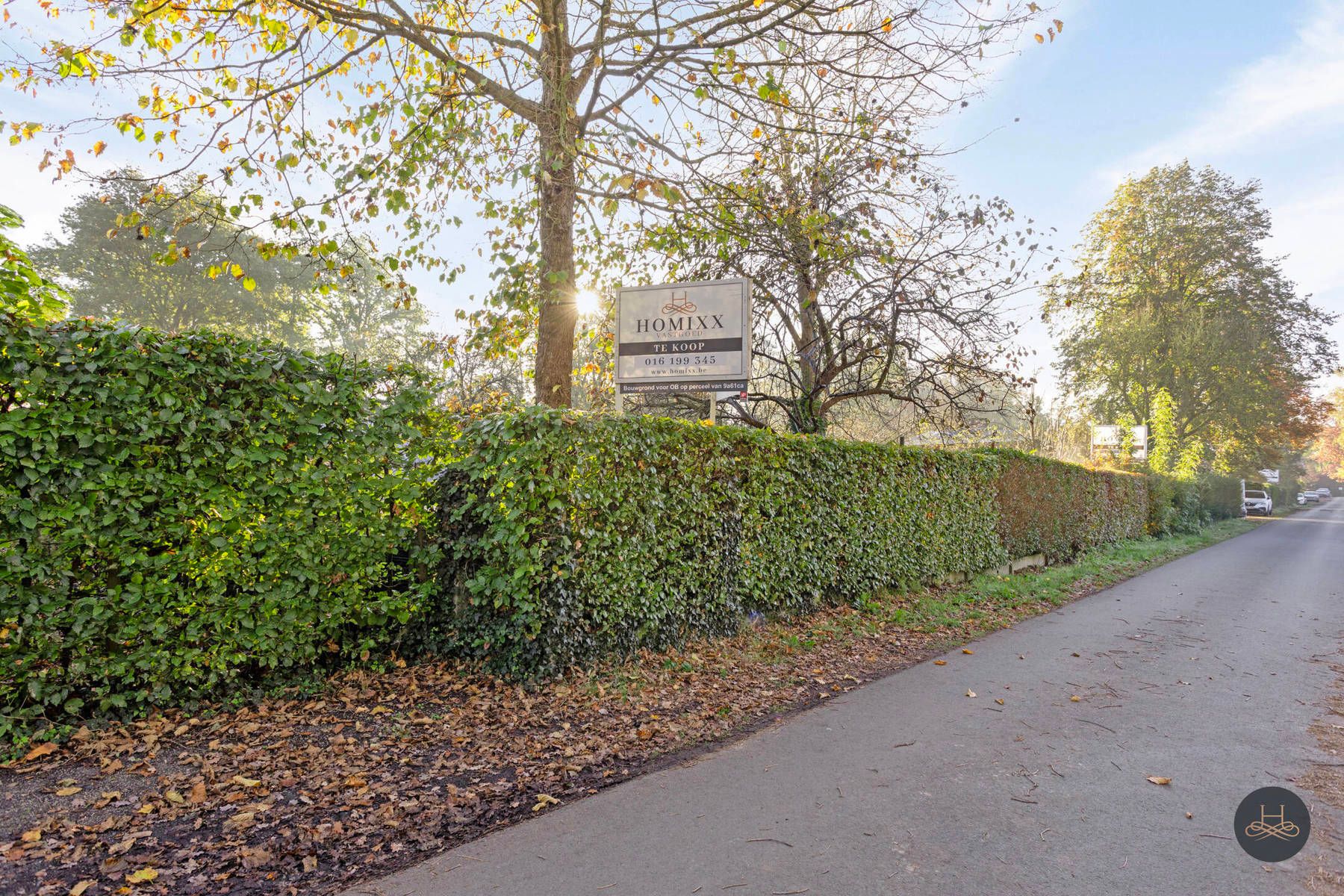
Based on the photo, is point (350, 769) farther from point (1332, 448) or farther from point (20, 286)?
point (1332, 448)

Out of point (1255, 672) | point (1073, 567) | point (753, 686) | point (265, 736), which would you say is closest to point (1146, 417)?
point (1073, 567)

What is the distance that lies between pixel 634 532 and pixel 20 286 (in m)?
4.40

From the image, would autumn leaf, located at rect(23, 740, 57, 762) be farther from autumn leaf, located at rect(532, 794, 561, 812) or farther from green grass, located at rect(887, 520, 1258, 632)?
green grass, located at rect(887, 520, 1258, 632)

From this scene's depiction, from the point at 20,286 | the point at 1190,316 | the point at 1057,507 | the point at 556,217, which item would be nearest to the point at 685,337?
the point at 556,217

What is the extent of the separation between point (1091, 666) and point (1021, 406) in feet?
24.3

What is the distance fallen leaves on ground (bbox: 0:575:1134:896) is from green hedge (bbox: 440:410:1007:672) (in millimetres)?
430

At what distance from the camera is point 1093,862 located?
2.99m

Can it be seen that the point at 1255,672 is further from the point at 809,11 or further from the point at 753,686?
the point at 809,11

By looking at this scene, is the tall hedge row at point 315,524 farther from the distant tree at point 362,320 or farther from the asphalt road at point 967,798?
the distant tree at point 362,320

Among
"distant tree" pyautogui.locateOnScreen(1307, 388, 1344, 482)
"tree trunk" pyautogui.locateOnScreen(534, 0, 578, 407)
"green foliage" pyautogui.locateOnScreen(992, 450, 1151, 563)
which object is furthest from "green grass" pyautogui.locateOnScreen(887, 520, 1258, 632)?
"distant tree" pyautogui.locateOnScreen(1307, 388, 1344, 482)

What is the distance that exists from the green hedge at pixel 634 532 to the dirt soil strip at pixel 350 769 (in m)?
0.43

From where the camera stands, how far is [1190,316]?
32.0 meters

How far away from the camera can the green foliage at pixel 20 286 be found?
414cm

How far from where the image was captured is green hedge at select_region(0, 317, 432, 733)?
3979 mm
